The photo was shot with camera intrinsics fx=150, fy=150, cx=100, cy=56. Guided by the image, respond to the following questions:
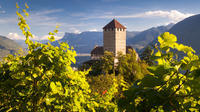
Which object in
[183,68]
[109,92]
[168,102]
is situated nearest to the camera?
[183,68]

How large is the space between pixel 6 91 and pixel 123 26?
51951mm

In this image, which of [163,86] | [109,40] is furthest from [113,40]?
[163,86]

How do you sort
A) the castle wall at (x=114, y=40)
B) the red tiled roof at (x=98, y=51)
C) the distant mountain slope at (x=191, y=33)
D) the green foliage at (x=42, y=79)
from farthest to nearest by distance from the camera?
1. the distant mountain slope at (x=191, y=33)
2. the red tiled roof at (x=98, y=51)
3. the castle wall at (x=114, y=40)
4. the green foliage at (x=42, y=79)

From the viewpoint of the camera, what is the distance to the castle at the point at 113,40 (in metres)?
49.3

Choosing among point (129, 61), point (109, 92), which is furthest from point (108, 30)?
point (109, 92)

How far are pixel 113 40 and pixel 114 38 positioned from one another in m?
0.74

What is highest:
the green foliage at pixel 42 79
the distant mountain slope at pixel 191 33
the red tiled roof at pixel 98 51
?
the distant mountain slope at pixel 191 33

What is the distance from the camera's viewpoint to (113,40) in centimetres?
4928

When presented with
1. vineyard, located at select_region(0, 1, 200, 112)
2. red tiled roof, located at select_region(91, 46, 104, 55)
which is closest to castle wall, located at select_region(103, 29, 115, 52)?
red tiled roof, located at select_region(91, 46, 104, 55)

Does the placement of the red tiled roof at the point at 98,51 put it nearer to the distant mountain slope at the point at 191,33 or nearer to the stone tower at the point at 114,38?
the stone tower at the point at 114,38

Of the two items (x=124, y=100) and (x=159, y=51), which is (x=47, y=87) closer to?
(x=124, y=100)

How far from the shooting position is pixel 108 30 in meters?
51.2

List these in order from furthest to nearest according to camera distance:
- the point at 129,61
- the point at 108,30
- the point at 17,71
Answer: the point at 108,30 → the point at 129,61 → the point at 17,71

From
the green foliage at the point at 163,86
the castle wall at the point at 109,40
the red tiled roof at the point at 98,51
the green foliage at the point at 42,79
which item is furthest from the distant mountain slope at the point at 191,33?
the green foliage at the point at 163,86
